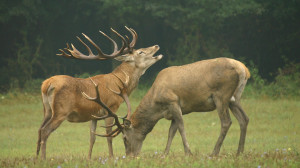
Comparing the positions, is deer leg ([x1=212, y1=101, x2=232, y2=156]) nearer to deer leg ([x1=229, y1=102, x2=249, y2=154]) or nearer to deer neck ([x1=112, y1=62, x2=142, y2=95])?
deer leg ([x1=229, y1=102, x2=249, y2=154])

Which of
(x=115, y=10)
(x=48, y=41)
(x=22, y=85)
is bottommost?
(x=22, y=85)

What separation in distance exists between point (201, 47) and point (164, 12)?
261 centimetres

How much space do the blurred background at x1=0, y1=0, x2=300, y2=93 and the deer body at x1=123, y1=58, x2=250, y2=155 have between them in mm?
9948

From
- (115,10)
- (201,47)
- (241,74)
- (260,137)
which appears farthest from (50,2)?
(241,74)

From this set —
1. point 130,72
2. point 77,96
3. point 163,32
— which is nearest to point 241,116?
point 130,72

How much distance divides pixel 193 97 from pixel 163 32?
1680 cm

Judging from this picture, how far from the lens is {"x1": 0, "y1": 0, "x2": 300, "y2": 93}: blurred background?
66.0ft

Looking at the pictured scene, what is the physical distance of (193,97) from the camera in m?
8.20

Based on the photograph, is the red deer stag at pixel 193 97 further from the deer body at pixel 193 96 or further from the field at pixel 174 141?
the field at pixel 174 141

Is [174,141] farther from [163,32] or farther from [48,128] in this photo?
[163,32]

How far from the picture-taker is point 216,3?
21.2 m

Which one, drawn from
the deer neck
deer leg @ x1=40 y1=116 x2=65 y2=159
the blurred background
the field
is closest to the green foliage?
the blurred background

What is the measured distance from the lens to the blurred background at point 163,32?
20.1 meters

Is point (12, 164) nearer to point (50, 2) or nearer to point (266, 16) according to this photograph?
point (266, 16)
